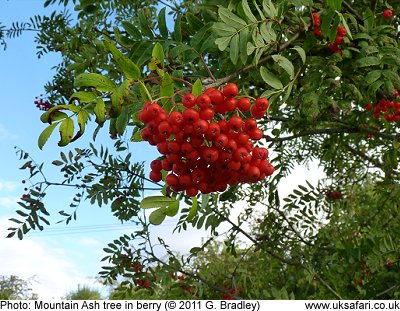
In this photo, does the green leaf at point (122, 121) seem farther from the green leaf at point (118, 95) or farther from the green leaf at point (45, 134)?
the green leaf at point (45, 134)

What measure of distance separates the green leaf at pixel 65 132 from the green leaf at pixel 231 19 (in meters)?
0.70

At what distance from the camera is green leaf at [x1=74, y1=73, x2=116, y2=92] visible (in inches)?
55.1

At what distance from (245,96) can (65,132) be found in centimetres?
59

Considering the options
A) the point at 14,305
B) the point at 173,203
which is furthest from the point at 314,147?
the point at 173,203

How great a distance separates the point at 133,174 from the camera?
145 inches

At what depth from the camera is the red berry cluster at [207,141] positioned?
4.59 ft

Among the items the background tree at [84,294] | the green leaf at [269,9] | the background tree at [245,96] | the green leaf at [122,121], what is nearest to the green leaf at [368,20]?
the background tree at [245,96]

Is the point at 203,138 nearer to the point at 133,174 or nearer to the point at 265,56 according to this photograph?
the point at 265,56

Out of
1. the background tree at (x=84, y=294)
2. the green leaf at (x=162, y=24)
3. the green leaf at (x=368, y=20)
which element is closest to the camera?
the green leaf at (x=162, y=24)

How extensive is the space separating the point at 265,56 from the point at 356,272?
179 centimetres

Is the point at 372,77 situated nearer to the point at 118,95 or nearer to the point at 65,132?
the point at 118,95

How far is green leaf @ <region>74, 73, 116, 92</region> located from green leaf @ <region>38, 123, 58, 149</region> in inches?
5.9

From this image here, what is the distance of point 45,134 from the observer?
54.1 inches

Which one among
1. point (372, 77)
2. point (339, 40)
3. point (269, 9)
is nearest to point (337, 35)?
point (339, 40)
